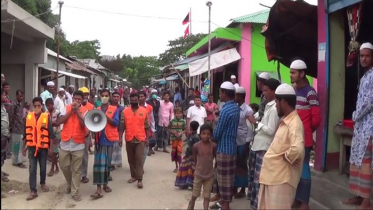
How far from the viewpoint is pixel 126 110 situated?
7.07m

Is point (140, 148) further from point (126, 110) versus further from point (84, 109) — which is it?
point (84, 109)

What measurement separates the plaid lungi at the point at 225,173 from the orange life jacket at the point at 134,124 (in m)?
2.05

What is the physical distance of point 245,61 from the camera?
13.4 meters

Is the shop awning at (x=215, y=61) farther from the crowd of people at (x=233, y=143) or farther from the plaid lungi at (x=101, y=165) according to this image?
the plaid lungi at (x=101, y=165)

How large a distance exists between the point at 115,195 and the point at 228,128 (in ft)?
8.09

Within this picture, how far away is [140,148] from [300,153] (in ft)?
13.1

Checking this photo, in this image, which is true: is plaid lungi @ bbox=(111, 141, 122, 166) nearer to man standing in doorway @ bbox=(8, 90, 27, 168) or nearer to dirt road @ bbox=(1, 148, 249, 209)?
dirt road @ bbox=(1, 148, 249, 209)

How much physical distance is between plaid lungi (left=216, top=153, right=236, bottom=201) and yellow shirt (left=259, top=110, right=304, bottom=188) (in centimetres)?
156

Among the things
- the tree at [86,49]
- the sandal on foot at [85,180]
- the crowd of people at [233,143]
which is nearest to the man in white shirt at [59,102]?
the crowd of people at [233,143]

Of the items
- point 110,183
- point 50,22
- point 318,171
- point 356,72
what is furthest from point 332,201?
point 50,22

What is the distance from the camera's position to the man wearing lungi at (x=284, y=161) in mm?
3570

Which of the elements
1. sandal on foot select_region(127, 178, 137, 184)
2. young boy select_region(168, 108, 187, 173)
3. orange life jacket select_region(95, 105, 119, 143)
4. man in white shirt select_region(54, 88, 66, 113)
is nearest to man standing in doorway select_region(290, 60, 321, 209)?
orange life jacket select_region(95, 105, 119, 143)

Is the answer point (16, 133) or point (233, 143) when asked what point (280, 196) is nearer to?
point (233, 143)

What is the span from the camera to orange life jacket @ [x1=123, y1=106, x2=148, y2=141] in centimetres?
701
